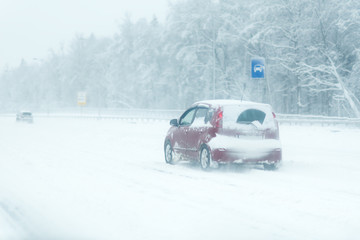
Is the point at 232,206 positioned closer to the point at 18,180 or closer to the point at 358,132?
the point at 18,180

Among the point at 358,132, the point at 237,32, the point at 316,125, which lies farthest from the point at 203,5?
the point at 358,132

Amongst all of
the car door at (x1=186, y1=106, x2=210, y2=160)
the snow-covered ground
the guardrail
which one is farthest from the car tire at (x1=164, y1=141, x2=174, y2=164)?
the guardrail

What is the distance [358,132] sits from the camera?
1009 inches

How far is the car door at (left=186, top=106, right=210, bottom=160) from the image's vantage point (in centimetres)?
1287

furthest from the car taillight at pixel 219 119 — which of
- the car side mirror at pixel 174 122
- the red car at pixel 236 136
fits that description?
the car side mirror at pixel 174 122

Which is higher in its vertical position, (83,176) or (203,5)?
(203,5)

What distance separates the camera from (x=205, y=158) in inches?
499

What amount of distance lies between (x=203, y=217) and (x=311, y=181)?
445 cm

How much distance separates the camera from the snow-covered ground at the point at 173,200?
6.62 metres

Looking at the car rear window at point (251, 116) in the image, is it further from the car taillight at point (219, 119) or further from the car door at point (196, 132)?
the car door at point (196, 132)

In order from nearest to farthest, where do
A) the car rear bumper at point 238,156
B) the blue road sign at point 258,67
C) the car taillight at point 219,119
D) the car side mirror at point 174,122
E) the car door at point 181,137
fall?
the car rear bumper at point 238,156, the car taillight at point 219,119, the car door at point 181,137, the car side mirror at point 174,122, the blue road sign at point 258,67

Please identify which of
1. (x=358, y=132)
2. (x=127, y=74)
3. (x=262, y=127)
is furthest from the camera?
(x=127, y=74)

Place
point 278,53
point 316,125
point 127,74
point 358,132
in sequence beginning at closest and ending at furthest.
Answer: point 358,132
point 316,125
point 278,53
point 127,74

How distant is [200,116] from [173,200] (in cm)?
512
